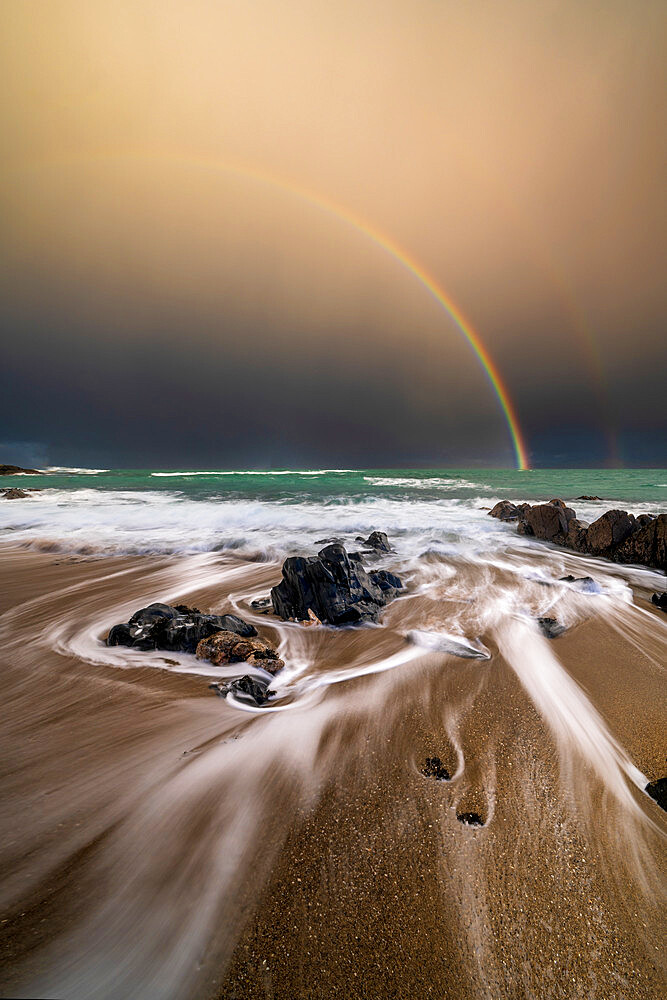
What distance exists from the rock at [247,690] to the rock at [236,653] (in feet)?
1.25

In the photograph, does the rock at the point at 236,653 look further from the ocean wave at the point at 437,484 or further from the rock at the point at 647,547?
the ocean wave at the point at 437,484

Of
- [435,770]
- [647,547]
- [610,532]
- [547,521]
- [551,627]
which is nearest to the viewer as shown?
[435,770]

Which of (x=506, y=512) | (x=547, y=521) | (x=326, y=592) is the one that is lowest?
(x=326, y=592)

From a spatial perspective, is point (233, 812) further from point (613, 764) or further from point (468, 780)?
point (613, 764)

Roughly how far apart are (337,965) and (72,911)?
1.14 m

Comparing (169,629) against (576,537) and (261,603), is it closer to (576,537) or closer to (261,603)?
(261,603)

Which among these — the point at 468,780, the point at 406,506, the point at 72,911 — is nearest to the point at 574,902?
the point at 468,780

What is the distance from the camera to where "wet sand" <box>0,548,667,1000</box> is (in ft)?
4.23

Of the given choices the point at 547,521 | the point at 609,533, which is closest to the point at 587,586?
the point at 609,533

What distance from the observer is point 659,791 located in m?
2.08

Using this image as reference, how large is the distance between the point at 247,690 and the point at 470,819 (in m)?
1.93

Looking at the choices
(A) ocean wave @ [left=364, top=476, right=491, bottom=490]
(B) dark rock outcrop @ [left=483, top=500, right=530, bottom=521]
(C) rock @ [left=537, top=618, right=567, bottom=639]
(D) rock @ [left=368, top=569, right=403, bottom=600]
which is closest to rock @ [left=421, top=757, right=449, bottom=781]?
(C) rock @ [left=537, top=618, right=567, bottom=639]

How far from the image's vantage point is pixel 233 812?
1.97 meters

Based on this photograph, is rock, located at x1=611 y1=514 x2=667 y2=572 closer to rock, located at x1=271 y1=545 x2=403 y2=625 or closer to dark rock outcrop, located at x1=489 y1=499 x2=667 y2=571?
dark rock outcrop, located at x1=489 y1=499 x2=667 y2=571
